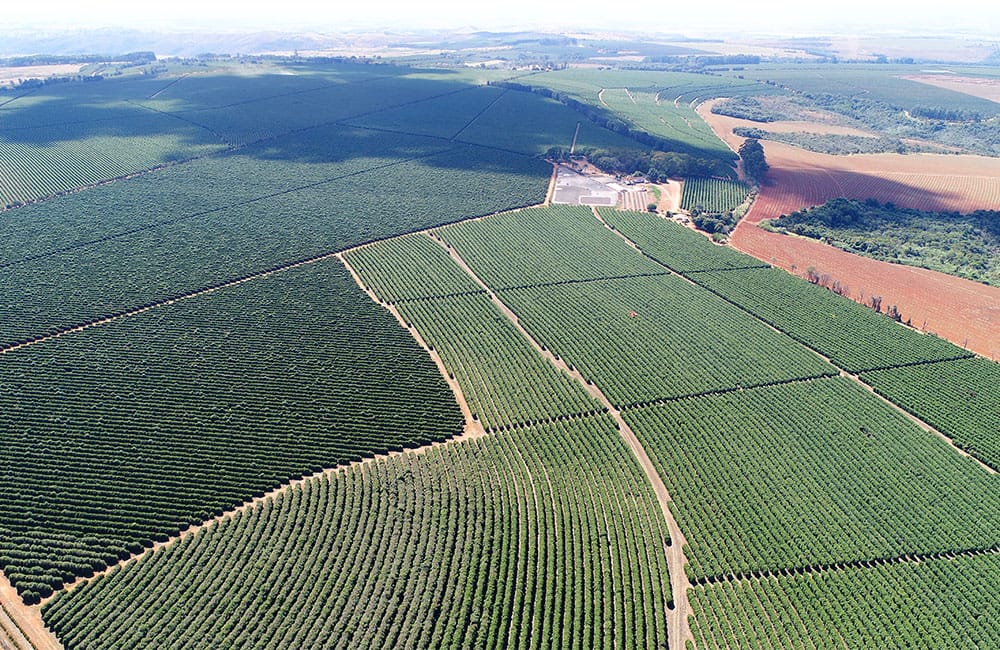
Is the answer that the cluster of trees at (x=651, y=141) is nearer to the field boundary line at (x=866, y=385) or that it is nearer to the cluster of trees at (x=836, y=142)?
the cluster of trees at (x=836, y=142)

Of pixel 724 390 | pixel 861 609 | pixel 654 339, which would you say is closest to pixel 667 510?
pixel 861 609

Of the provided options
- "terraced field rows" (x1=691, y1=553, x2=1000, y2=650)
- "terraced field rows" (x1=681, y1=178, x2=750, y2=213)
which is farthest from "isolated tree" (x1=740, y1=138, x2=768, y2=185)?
"terraced field rows" (x1=691, y1=553, x2=1000, y2=650)

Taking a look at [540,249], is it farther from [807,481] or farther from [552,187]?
[807,481]

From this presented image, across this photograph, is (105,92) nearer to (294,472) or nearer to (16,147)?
(16,147)

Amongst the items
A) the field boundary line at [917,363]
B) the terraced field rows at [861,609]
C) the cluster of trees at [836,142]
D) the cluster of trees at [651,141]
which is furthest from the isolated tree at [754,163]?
the terraced field rows at [861,609]

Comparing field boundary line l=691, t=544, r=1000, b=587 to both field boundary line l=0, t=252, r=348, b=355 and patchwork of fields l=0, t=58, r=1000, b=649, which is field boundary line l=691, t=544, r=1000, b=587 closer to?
patchwork of fields l=0, t=58, r=1000, b=649

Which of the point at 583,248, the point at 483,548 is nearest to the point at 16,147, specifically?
the point at 583,248
